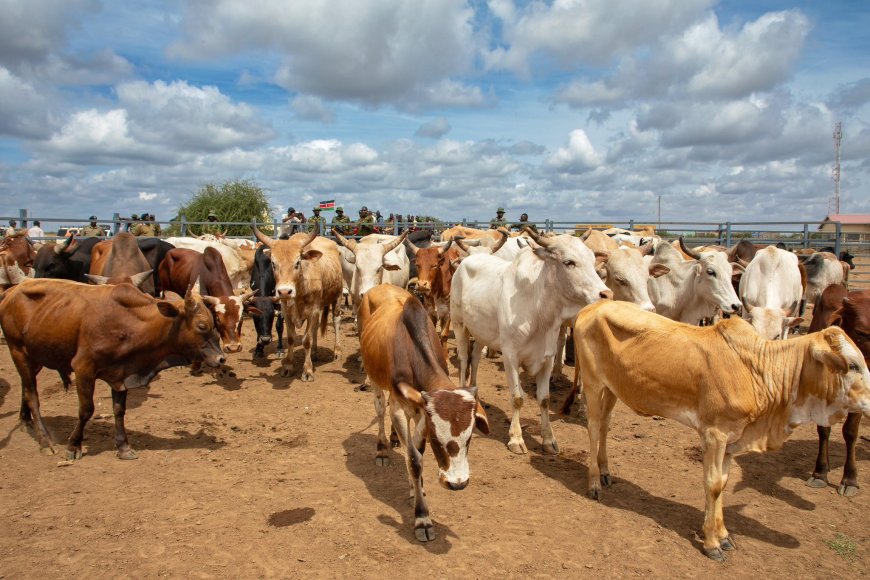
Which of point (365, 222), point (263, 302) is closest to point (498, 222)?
point (365, 222)

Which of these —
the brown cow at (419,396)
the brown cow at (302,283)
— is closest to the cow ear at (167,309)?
the brown cow at (419,396)

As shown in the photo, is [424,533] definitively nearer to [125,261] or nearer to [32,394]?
[32,394]

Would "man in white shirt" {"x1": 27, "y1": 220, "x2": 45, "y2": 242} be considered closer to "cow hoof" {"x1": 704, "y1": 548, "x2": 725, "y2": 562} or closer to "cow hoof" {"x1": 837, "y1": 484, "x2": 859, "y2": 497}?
"cow hoof" {"x1": 704, "y1": 548, "x2": 725, "y2": 562}

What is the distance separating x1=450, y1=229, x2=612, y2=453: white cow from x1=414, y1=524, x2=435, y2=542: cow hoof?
1986 millimetres

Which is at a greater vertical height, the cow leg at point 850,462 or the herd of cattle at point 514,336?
the herd of cattle at point 514,336

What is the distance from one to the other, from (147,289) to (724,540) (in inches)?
341

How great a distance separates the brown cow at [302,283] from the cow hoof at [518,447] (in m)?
3.93

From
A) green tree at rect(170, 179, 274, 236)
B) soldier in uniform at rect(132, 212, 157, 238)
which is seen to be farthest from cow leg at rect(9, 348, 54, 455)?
green tree at rect(170, 179, 274, 236)

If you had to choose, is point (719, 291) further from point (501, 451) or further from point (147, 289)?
point (147, 289)

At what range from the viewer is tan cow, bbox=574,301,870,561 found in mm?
3914

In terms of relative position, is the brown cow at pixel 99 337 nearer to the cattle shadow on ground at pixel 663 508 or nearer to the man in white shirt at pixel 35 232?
the cattle shadow on ground at pixel 663 508

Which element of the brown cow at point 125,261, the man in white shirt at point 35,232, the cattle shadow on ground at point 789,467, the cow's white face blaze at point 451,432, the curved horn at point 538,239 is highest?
the man in white shirt at point 35,232

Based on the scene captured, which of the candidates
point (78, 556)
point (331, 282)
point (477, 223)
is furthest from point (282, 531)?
point (477, 223)

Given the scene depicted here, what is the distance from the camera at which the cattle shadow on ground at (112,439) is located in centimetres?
607
